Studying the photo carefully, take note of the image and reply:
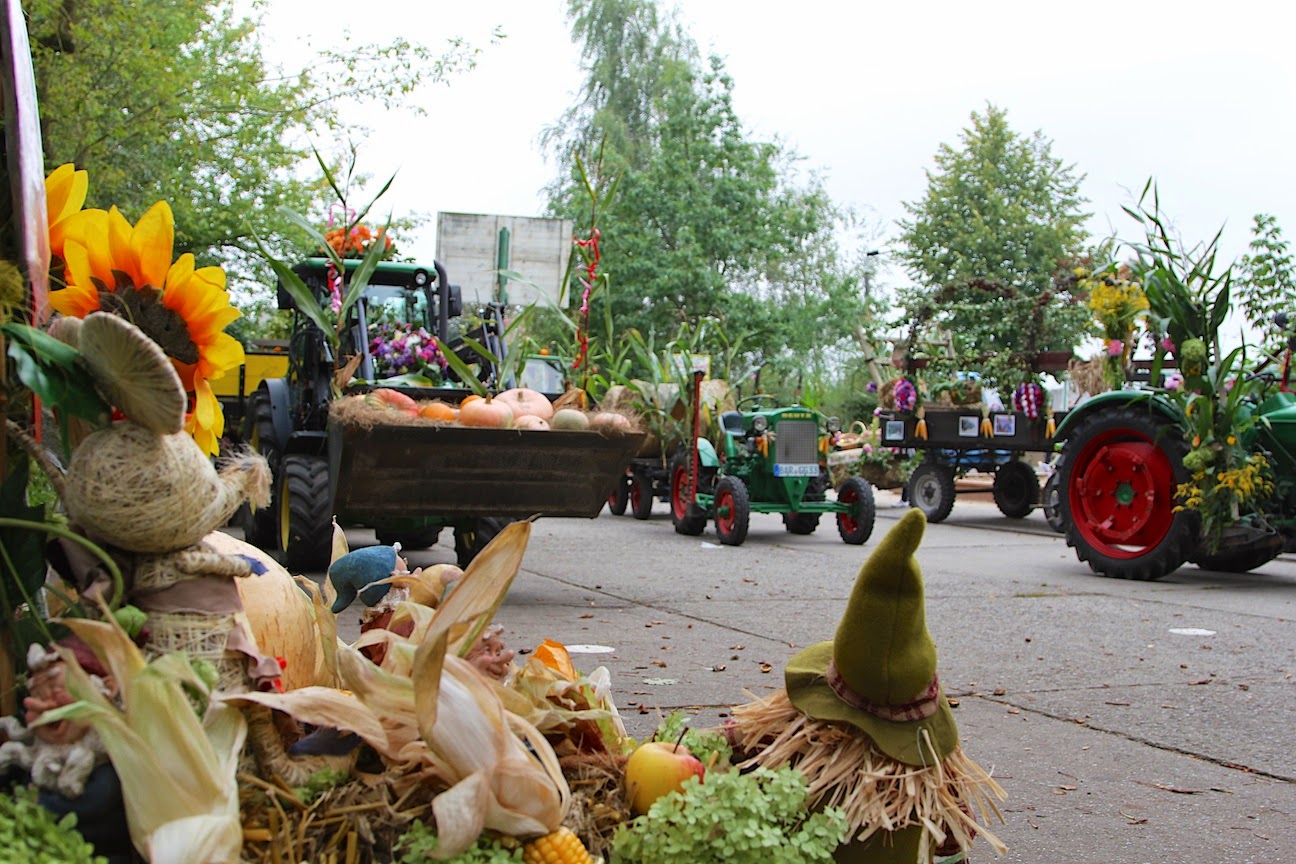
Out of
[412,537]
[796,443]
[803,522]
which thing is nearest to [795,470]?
[796,443]

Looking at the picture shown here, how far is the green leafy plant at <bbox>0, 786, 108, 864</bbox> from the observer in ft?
4.80

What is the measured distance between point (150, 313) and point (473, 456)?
4.79 meters

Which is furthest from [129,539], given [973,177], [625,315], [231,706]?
[973,177]

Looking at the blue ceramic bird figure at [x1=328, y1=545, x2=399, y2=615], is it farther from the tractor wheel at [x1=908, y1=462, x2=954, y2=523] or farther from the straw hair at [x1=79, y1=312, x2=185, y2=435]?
the tractor wheel at [x1=908, y1=462, x2=954, y2=523]

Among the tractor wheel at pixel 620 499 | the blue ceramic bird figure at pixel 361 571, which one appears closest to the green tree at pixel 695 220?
the tractor wheel at pixel 620 499

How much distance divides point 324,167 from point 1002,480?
40.9ft

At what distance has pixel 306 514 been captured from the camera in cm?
764

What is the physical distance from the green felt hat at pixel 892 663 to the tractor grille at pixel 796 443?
10096 mm

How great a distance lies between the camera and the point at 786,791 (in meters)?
1.99

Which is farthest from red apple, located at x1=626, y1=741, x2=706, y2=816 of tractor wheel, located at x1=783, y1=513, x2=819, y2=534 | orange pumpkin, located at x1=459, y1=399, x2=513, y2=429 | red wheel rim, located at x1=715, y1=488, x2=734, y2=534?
tractor wheel, located at x1=783, y1=513, x2=819, y2=534

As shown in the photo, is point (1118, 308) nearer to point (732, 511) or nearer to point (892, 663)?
point (732, 511)

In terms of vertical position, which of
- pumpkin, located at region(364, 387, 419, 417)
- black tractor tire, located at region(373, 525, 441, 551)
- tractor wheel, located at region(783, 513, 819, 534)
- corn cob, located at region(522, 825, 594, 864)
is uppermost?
pumpkin, located at region(364, 387, 419, 417)

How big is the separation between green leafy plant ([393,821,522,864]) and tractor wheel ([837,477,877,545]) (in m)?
10.1

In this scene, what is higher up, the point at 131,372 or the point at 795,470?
the point at 131,372
